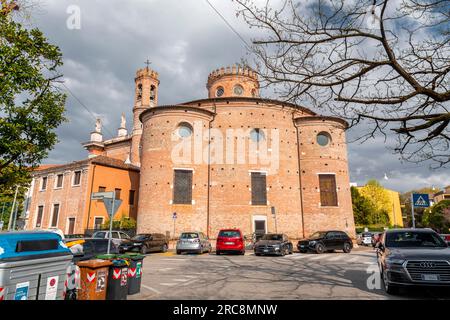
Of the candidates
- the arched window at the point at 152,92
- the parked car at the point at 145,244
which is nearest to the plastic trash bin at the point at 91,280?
the parked car at the point at 145,244

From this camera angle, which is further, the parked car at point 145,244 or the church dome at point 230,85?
the church dome at point 230,85

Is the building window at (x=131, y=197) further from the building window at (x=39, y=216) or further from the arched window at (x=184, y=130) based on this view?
the building window at (x=39, y=216)

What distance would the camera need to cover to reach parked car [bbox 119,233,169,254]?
18.1 m

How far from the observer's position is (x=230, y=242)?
18766mm

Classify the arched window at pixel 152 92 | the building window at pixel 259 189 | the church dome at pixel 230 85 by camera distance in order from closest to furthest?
the building window at pixel 259 189 < the church dome at pixel 230 85 < the arched window at pixel 152 92

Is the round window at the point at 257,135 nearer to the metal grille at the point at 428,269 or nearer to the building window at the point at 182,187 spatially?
the building window at the point at 182,187

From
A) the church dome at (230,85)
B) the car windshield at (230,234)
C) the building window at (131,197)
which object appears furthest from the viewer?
the church dome at (230,85)

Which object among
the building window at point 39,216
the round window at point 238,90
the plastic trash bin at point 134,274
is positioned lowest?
the plastic trash bin at point 134,274

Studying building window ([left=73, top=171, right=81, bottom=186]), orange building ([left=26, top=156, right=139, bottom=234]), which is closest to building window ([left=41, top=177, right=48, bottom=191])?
orange building ([left=26, top=156, right=139, bottom=234])

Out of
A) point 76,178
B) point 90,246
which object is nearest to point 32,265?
point 90,246

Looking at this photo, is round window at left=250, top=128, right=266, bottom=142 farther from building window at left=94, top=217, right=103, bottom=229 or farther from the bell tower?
the bell tower

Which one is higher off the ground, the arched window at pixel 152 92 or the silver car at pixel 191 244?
the arched window at pixel 152 92

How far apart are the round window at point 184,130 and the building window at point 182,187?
12.3ft

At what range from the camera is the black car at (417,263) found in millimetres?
6430
